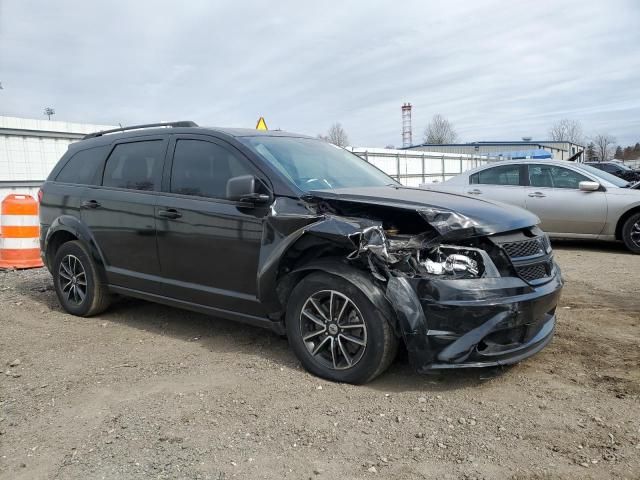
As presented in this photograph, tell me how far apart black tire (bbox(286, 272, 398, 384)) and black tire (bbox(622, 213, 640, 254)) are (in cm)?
670

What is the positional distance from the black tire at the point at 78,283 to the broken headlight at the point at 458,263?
3.43 metres

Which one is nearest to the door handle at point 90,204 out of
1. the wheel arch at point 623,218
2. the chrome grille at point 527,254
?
the chrome grille at point 527,254

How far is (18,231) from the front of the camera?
25.0 feet

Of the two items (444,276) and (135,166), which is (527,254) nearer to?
(444,276)

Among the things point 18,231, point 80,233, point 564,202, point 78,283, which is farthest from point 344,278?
point 564,202

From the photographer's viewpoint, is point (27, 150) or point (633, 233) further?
point (27, 150)

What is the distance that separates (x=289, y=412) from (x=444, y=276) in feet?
4.19

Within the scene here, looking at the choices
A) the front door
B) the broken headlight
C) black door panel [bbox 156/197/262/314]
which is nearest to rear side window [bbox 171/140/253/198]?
the front door

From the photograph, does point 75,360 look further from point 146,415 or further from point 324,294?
point 324,294

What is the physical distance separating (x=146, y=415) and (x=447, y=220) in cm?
224

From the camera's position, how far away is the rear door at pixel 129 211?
4695 mm

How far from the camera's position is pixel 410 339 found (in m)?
3.28

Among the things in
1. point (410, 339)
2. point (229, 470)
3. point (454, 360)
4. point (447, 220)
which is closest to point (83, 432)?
point (229, 470)

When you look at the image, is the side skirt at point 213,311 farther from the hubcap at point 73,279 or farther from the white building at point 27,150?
the white building at point 27,150
